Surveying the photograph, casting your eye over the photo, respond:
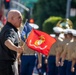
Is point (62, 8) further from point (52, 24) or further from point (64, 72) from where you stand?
point (64, 72)

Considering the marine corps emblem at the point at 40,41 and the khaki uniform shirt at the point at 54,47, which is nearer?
the marine corps emblem at the point at 40,41

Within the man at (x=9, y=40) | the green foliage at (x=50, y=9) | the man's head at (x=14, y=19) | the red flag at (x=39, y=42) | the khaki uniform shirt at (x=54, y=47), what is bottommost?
the green foliage at (x=50, y=9)

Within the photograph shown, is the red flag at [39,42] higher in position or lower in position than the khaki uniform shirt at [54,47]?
higher

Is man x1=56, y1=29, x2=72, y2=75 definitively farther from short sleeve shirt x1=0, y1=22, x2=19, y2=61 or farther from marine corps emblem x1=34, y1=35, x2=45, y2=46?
short sleeve shirt x1=0, y1=22, x2=19, y2=61

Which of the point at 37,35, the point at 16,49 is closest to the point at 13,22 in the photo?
the point at 16,49

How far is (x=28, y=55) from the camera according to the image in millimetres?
14484

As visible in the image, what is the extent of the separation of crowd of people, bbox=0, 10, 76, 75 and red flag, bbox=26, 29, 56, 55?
0.25 m

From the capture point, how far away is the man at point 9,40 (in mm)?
8805

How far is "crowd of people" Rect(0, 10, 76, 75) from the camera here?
8.86 metres

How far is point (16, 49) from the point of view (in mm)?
8617

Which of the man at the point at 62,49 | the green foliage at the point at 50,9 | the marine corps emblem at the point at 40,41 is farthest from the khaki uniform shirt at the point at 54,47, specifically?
the green foliage at the point at 50,9

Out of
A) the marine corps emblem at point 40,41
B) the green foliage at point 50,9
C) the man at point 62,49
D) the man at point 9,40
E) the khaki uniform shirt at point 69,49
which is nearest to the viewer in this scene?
the man at point 9,40

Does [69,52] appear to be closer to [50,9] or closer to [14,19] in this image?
[14,19]

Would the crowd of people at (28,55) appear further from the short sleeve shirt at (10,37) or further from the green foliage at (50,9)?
the green foliage at (50,9)
